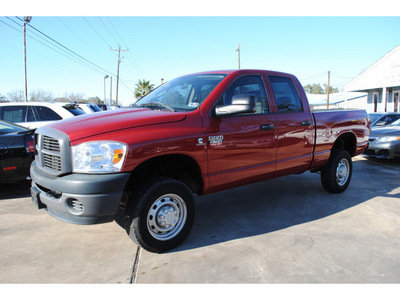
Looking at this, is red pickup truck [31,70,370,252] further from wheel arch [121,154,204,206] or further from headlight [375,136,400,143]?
headlight [375,136,400,143]

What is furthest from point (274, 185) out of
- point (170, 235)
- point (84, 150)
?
point (84, 150)

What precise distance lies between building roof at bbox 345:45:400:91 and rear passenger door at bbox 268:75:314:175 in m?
20.8

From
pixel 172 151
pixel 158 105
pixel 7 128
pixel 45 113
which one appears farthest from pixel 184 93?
pixel 45 113

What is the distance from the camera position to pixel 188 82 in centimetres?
395

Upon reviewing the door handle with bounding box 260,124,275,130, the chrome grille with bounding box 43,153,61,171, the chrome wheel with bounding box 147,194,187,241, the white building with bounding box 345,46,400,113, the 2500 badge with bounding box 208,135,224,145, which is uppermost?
the white building with bounding box 345,46,400,113

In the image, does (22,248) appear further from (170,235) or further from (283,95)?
(283,95)

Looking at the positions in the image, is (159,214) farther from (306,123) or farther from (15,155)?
(15,155)

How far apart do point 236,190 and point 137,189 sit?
2.85 metres

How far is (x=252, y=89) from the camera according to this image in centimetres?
391

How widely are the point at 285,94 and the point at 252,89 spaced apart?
66 centimetres

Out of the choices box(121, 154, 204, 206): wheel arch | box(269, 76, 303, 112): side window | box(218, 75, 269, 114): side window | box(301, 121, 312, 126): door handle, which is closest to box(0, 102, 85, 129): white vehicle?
box(121, 154, 204, 206): wheel arch

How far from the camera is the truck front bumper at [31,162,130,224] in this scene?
2568 mm

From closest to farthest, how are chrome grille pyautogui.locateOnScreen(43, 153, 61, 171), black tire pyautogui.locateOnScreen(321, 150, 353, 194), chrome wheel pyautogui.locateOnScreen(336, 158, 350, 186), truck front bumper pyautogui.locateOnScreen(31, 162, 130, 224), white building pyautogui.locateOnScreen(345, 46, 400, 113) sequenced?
truck front bumper pyautogui.locateOnScreen(31, 162, 130, 224), chrome grille pyautogui.locateOnScreen(43, 153, 61, 171), black tire pyautogui.locateOnScreen(321, 150, 353, 194), chrome wheel pyautogui.locateOnScreen(336, 158, 350, 186), white building pyautogui.locateOnScreen(345, 46, 400, 113)

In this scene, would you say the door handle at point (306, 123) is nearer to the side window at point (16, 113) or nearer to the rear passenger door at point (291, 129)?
the rear passenger door at point (291, 129)
